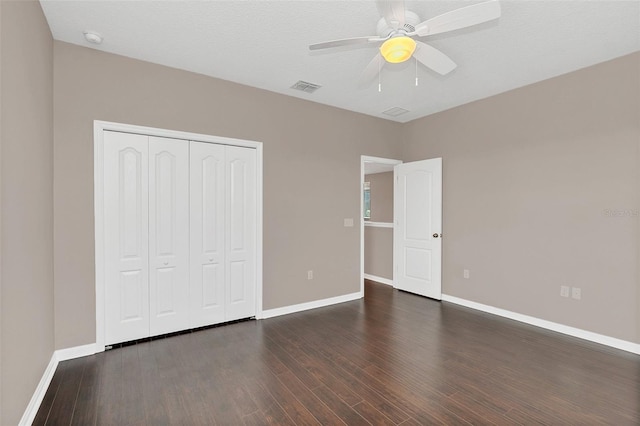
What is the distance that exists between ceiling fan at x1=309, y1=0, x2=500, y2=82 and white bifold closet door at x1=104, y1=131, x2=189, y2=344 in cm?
210

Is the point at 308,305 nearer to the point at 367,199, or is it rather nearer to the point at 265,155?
the point at 265,155

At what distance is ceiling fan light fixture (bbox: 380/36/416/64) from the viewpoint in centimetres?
204

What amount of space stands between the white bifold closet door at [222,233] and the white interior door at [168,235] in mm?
86

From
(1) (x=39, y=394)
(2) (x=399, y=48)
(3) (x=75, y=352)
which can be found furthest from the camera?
(3) (x=75, y=352)

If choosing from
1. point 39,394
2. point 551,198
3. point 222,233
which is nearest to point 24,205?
point 39,394

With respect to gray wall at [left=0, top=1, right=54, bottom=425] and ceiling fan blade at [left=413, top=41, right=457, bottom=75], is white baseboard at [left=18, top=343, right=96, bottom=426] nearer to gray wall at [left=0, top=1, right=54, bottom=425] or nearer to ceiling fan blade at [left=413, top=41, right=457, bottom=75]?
gray wall at [left=0, top=1, right=54, bottom=425]

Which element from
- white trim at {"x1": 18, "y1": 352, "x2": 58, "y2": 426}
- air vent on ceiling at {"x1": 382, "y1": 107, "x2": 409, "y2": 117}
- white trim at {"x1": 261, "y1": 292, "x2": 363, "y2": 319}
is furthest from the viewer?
air vent on ceiling at {"x1": 382, "y1": 107, "x2": 409, "y2": 117}

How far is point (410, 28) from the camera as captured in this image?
222 centimetres

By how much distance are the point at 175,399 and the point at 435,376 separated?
2017 millimetres

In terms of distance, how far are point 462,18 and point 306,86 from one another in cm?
224

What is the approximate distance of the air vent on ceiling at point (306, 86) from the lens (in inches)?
147

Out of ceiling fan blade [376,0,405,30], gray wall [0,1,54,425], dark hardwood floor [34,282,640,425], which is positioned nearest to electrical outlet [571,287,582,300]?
dark hardwood floor [34,282,640,425]

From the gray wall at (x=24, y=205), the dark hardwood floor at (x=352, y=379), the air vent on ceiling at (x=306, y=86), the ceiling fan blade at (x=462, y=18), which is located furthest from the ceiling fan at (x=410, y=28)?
the dark hardwood floor at (x=352, y=379)

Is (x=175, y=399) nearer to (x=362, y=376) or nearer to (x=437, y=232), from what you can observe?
(x=362, y=376)
